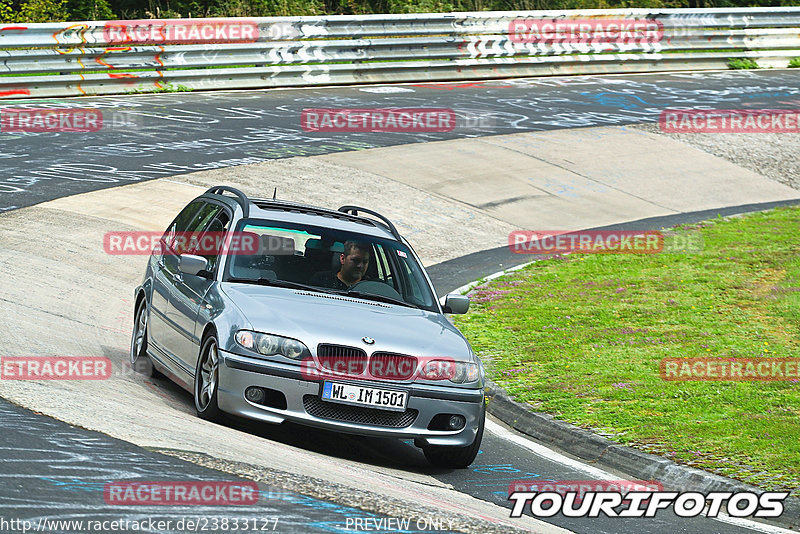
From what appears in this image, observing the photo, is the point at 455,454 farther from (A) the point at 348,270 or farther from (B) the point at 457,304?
(A) the point at 348,270

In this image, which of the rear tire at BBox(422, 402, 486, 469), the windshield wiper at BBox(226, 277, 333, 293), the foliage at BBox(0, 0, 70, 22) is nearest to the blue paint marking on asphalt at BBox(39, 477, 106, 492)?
the rear tire at BBox(422, 402, 486, 469)

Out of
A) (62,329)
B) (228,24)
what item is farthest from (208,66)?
(62,329)

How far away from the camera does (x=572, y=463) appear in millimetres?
8109

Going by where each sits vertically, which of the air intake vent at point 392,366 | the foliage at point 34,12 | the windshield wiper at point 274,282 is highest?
the foliage at point 34,12

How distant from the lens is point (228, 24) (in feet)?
77.3

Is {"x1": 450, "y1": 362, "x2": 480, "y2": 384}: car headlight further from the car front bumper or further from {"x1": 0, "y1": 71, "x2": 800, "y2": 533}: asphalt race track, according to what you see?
{"x1": 0, "y1": 71, "x2": 800, "y2": 533}: asphalt race track

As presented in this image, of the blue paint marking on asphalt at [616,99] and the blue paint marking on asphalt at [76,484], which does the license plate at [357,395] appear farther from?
the blue paint marking on asphalt at [616,99]

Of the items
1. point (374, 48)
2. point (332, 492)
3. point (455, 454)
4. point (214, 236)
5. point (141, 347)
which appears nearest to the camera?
point (332, 492)

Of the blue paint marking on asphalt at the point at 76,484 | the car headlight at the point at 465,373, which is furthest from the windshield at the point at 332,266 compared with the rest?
the blue paint marking on asphalt at the point at 76,484

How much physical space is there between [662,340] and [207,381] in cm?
518

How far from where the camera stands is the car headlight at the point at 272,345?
23.7 feet

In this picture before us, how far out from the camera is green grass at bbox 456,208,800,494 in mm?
8266

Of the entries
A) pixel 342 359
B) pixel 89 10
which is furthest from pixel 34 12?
pixel 342 359

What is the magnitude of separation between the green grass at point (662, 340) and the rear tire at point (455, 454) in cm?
127
